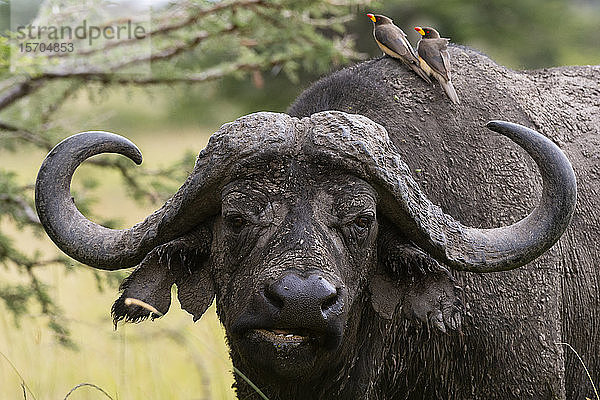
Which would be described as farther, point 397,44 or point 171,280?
point 397,44

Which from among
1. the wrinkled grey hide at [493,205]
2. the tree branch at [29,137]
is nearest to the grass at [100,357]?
the tree branch at [29,137]

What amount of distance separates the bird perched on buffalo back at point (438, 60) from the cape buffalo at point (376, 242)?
0.28ft

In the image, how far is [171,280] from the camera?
4.06 metres

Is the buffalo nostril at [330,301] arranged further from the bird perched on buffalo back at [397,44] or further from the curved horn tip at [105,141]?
the bird perched on buffalo back at [397,44]

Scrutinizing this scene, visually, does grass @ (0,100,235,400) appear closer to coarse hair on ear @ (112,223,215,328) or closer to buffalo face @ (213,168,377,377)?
coarse hair on ear @ (112,223,215,328)

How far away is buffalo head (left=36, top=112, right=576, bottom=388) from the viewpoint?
11.4ft

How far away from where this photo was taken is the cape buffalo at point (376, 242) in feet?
11.8

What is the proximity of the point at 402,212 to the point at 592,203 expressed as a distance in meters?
1.66

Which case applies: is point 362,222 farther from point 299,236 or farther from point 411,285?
point 411,285

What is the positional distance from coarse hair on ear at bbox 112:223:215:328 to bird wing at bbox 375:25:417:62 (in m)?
1.56

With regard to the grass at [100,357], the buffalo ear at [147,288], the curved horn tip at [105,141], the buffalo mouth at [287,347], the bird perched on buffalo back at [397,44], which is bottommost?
the grass at [100,357]

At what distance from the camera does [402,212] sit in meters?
3.78

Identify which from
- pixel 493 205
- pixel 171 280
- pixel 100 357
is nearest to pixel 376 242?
pixel 493 205

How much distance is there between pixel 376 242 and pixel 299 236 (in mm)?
582
